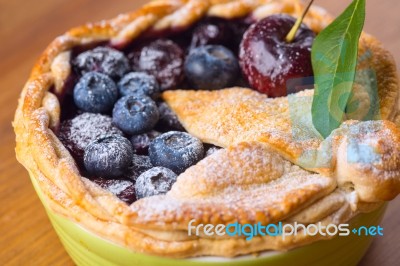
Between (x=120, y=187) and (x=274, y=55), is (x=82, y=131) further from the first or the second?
(x=274, y=55)

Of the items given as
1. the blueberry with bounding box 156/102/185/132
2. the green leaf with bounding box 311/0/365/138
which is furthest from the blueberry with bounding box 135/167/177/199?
the green leaf with bounding box 311/0/365/138

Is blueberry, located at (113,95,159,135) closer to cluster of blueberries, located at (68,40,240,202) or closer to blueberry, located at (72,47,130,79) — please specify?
cluster of blueberries, located at (68,40,240,202)

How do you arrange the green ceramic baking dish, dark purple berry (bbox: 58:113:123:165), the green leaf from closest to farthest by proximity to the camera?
the green ceramic baking dish
the green leaf
dark purple berry (bbox: 58:113:123:165)

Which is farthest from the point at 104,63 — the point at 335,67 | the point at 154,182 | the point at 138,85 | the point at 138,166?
the point at 335,67

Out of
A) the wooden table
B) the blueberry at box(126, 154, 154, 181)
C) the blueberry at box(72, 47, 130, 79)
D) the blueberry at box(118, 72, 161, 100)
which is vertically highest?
the blueberry at box(72, 47, 130, 79)

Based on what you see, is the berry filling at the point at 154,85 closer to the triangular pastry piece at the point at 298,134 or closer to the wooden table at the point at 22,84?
the triangular pastry piece at the point at 298,134
